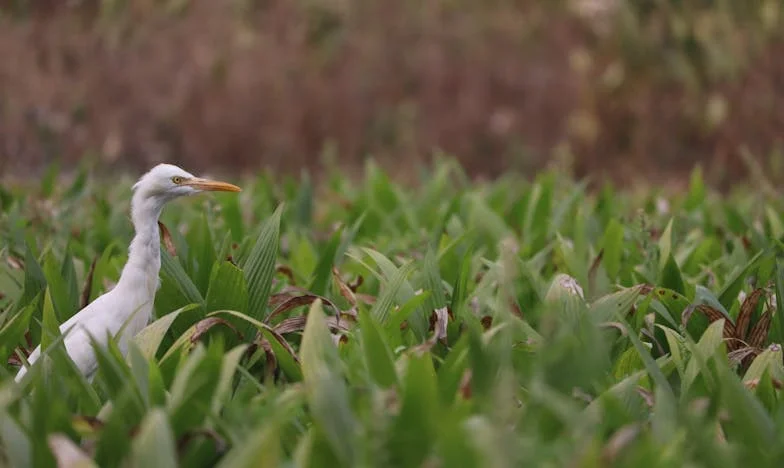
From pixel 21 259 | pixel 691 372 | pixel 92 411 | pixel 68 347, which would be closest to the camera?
pixel 92 411

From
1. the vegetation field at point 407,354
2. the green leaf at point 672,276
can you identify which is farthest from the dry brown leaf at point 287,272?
the green leaf at point 672,276

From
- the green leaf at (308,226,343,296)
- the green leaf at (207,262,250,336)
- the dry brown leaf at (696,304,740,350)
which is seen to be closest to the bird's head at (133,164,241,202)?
the green leaf at (207,262,250,336)

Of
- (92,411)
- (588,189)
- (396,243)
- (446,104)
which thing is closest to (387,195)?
(396,243)

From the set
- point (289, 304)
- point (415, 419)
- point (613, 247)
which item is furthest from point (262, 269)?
point (613, 247)

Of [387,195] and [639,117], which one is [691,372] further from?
[639,117]

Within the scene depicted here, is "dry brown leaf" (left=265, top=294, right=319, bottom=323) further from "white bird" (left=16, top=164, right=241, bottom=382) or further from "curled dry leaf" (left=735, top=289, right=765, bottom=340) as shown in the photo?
"curled dry leaf" (left=735, top=289, right=765, bottom=340)

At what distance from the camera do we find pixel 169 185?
285 centimetres

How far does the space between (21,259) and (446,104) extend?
20.9ft

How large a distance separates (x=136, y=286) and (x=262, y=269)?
26 cm

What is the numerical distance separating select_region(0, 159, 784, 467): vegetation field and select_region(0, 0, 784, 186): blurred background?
4570 mm

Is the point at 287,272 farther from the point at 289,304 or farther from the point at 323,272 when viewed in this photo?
the point at 289,304

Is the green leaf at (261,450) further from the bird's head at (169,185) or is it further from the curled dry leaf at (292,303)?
the bird's head at (169,185)

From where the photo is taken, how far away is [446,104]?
9.67 metres

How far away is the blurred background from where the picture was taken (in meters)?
8.70
